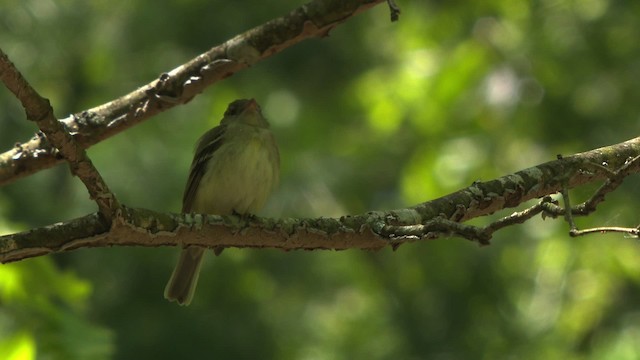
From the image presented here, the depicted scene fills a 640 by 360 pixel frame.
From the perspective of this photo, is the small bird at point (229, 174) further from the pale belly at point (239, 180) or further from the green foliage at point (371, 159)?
the green foliage at point (371, 159)

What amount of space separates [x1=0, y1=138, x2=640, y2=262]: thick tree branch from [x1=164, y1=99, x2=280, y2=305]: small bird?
146 cm

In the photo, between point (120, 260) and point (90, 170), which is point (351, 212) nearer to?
point (120, 260)

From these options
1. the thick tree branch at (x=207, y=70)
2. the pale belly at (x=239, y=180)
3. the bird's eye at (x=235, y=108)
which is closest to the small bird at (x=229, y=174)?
the pale belly at (x=239, y=180)

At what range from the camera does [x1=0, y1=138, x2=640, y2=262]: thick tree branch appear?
3.45 meters

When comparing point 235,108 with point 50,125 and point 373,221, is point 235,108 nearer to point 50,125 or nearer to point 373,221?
point 373,221

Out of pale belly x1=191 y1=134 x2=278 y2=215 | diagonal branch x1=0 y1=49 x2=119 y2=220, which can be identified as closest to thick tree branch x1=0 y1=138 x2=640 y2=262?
diagonal branch x1=0 y1=49 x2=119 y2=220

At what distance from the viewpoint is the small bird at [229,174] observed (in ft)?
17.6

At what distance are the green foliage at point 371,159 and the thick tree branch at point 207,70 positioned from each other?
10.4 feet

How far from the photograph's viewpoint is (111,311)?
26.6ft

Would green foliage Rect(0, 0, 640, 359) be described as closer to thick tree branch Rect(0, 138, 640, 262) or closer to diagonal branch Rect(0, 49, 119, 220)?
thick tree branch Rect(0, 138, 640, 262)

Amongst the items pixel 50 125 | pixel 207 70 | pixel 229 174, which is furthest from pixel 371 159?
pixel 50 125

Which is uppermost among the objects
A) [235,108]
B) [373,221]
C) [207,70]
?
[235,108]

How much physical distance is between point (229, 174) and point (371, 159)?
4.11 meters

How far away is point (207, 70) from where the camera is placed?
477 cm
